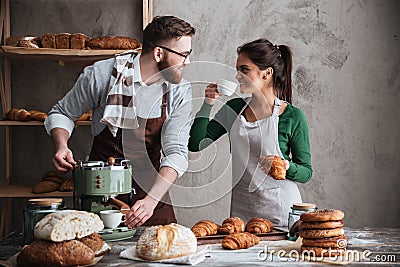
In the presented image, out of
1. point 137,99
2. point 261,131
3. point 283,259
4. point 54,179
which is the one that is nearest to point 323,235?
point 283,259

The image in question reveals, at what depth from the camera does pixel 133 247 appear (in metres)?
1.96

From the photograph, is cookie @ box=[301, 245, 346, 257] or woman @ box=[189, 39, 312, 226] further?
woman @ box=[189, 39, 312, 226]

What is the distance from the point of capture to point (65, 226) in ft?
5.89

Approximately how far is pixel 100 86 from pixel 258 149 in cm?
84

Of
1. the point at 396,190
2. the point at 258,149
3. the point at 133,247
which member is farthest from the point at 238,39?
the point at 133,247

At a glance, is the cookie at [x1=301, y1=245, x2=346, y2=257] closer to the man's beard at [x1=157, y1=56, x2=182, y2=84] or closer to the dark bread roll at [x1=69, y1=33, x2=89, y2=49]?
the man's beard at [x1=157, y1=56, x2=182, y2=84]

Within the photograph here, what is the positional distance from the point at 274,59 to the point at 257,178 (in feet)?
1.94

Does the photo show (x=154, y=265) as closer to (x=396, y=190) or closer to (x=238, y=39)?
(x=238, y=39)

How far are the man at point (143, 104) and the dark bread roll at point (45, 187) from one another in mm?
722

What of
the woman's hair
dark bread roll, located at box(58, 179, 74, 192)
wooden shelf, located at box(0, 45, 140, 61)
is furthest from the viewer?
dark bread roll, located at box(58, 179, 74, 192)

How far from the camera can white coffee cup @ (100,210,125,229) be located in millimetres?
2121

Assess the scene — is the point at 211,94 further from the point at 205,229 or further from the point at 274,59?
the point at 205,229

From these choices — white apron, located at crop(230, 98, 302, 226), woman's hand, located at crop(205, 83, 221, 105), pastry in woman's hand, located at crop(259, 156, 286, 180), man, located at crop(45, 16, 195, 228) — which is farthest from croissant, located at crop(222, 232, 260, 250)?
woman's hand, located at crop(205, 83, 221, 105)

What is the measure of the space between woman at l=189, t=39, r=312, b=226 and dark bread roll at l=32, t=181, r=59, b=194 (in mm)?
1034
